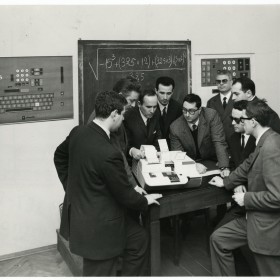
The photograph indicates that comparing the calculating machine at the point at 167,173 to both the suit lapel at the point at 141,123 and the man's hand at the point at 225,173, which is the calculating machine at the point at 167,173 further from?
the suit lapel at the point at 141,123

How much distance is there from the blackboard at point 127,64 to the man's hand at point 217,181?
1578 millimetres

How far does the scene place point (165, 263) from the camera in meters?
3.39

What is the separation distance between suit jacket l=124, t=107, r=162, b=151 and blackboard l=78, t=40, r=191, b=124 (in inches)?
22.8

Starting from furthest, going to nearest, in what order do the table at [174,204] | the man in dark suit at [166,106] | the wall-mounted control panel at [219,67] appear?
the wall-mounted control panel at [219,67], the man in dark suit at [166,106], the table at [174,204]

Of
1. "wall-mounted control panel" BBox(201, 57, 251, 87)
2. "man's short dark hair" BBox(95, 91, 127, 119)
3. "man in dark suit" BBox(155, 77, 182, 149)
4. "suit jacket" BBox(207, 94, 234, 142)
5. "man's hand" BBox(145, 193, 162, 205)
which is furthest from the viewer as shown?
"wall-mounted control panel" BBox(201, 57, 251, 87)

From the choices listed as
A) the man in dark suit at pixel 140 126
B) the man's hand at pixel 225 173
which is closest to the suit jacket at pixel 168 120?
the man in dark suit at pixel 140 126

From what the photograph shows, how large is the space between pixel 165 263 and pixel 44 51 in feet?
7.42

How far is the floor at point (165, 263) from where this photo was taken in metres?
3.29

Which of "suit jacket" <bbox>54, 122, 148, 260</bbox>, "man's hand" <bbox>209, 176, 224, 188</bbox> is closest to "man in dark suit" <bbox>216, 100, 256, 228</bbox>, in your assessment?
"man's hand" <bbox>209, 176, 224, 188</bbox>

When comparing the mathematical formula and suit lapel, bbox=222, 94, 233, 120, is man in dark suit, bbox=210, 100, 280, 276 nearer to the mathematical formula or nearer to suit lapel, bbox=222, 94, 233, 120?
suit lapel, bbox=222, 94, 233, 120

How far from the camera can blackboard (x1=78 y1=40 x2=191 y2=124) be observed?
387cm

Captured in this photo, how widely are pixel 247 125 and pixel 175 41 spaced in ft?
6.57

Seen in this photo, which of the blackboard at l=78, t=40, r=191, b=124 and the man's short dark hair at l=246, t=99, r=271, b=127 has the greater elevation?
the blackboard at l=78, t=40, r=191, b=124
